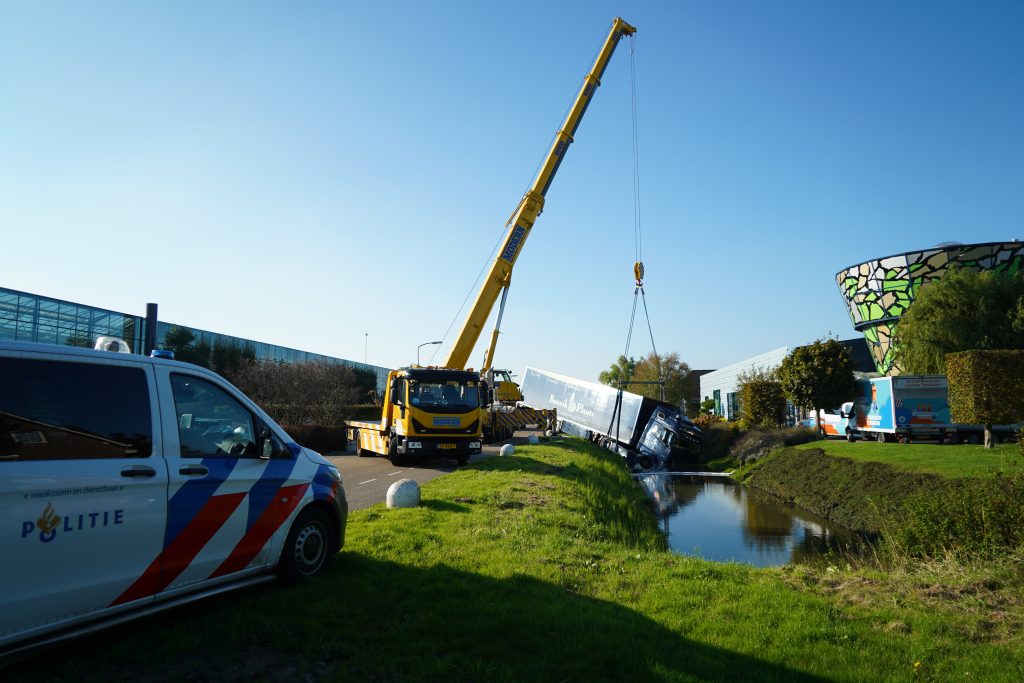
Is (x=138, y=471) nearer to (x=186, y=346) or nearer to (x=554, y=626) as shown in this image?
(x=554, y=626)

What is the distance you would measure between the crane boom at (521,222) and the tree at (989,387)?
1463 cm

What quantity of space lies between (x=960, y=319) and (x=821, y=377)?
253 inches

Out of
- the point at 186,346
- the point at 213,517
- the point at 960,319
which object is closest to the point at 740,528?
the point at 213,517

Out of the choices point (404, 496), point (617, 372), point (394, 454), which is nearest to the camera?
point (404, 496)

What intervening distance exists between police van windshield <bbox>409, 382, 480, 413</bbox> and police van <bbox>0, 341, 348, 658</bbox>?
12.0 meters

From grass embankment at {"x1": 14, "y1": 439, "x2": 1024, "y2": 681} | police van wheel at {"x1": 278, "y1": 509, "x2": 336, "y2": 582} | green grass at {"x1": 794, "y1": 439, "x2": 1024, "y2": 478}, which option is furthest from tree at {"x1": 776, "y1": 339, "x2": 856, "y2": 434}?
police van wheel at {"x1": 278, "y1": 509, "x2": 336, "y2": 582}

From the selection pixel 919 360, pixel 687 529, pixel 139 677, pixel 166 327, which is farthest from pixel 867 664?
pixel 166 327

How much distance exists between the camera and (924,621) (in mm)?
4977

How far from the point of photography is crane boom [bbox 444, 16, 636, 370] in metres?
22.2

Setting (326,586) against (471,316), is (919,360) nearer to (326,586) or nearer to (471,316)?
(471,316)

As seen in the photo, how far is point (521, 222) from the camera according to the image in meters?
23.6

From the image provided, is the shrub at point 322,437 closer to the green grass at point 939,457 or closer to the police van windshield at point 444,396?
the police van windshield at point 444,396

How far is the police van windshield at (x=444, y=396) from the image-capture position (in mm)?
17297

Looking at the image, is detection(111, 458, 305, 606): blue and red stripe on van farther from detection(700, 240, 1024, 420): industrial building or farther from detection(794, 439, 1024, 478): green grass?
detection(700, 240, 1024, 420): industrial building
